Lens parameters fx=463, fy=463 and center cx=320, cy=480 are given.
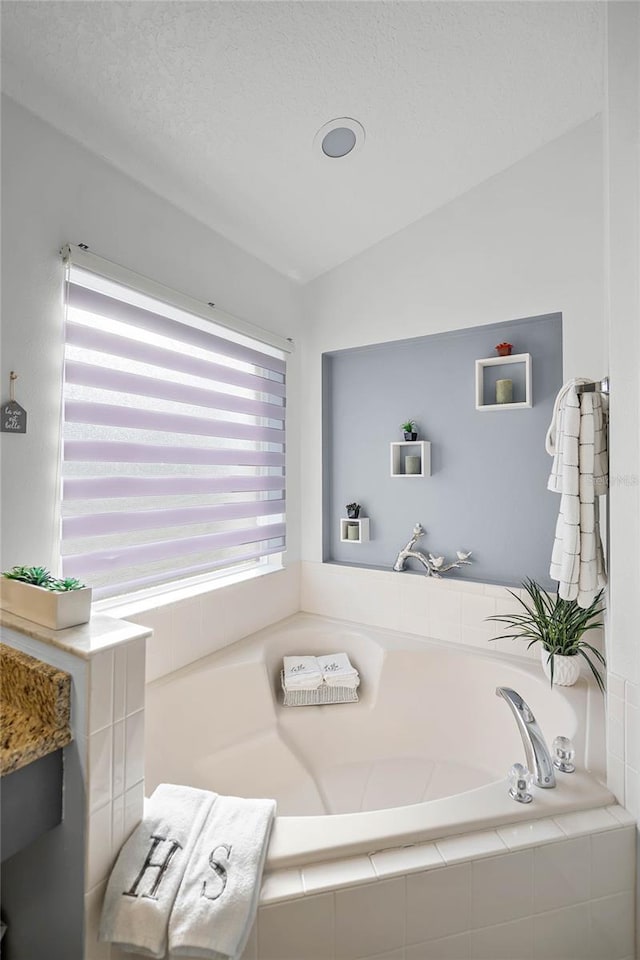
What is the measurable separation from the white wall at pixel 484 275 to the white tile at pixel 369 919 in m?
1.72

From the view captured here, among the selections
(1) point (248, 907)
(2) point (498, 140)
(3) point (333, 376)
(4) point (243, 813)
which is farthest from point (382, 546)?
(2) point (498, 140)

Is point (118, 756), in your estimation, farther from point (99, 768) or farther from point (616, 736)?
point (616, 736)

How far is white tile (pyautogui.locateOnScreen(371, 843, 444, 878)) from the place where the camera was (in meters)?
1.06

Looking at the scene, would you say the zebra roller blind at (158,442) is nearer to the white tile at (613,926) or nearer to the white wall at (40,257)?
the white wall at (40,257)

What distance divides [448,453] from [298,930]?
1.93 meters

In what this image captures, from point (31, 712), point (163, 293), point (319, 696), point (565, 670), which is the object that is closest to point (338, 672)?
point (319, 696)

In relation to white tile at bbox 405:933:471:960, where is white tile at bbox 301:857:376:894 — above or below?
above

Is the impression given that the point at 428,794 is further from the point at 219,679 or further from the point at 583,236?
the point at 583,236

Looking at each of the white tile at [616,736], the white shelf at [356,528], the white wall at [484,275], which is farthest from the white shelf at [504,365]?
the white tile at [616,736]

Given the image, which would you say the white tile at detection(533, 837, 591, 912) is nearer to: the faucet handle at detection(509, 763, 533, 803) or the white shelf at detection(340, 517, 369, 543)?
the faucet handle at detection(509, 763, 533, 803)

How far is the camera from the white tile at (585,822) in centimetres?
117

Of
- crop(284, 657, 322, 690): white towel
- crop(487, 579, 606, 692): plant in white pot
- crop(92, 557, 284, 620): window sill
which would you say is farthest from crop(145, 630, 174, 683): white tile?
crop(487, 579, 606, 692): plant in white pot

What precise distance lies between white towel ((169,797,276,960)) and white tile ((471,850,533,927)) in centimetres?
Result: 51

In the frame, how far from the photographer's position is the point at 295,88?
156 centimetres
